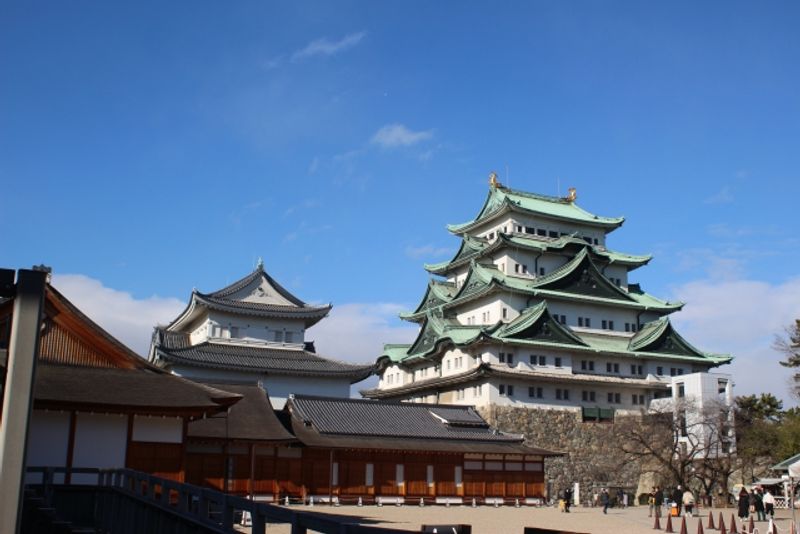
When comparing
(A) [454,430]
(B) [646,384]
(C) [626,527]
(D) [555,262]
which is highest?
(D) [555,262]

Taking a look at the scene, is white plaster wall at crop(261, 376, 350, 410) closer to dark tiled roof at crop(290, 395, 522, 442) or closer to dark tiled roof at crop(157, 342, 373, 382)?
dark tiled roof at crop(157, 342, 373, 382)

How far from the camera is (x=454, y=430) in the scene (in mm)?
47312

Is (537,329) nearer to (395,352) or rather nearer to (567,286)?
(567,286)

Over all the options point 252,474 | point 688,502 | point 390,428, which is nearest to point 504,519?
point 252,474

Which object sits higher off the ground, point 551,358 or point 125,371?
point 551,358

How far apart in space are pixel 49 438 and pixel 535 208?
48266 millimetres

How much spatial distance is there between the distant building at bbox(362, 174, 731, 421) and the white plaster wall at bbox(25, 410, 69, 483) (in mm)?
32065

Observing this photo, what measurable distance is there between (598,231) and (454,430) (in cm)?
2823

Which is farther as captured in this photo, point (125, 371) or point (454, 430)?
point (454, 430)

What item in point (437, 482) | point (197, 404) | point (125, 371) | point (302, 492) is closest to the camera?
point (197, 404)

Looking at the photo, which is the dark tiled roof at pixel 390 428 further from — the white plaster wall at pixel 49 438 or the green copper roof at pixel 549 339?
the white plaster wall at pixel 49 438

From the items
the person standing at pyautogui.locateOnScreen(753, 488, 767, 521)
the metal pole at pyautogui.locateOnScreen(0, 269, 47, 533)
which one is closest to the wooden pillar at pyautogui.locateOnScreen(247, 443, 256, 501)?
the person standing at pyautogui.locateOnScreen(753, 488, 767, 521)

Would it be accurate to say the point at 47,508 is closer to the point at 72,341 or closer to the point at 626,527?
the point at 72,341

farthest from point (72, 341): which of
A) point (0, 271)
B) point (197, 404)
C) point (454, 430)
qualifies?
point (454, 430)
